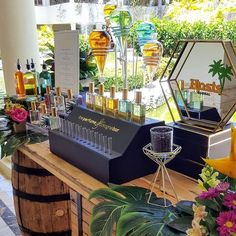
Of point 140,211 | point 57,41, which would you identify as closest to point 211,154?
point 140,211

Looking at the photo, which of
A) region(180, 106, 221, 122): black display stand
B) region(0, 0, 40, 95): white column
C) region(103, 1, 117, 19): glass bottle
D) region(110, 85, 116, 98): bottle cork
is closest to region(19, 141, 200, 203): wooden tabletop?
region(180, 106, 221, 122): black display stand

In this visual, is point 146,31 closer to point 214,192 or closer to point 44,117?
point 44,117

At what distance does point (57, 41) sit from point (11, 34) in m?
1.01

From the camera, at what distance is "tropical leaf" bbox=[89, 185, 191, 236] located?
76 centimetres

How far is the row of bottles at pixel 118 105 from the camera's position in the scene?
3.79 ft

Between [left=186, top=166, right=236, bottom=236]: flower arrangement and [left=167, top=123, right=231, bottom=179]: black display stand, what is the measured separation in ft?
1.12

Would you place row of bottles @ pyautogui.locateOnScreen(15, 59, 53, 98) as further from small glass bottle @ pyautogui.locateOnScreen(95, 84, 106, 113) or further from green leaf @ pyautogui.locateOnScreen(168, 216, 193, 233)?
green leaf @ pyautogui.locateOnScreen(168, 216, 193, 233)

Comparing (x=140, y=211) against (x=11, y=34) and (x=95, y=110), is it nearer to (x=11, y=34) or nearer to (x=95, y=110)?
(x=95, y=110)

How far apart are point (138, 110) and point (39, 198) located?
864 mm

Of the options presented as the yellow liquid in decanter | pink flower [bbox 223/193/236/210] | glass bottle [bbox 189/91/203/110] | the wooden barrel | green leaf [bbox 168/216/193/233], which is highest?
the yellow liquid in decanter

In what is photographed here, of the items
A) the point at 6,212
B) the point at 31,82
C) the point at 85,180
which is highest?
the point at 31,82

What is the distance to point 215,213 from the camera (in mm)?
681

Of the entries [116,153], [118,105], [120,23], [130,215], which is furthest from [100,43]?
[130,215]

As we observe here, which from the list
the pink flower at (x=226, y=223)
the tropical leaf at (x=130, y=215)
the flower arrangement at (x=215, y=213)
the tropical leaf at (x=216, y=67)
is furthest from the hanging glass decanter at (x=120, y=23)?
the pink flower at (x=226, y=223)
